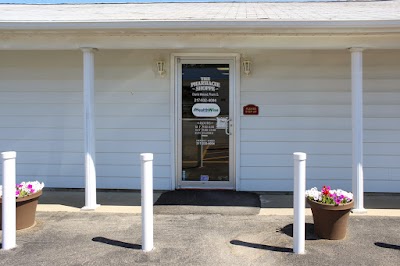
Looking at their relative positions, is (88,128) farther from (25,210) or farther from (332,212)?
(332,212)

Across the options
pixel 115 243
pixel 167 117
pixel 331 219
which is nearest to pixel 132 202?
pixel 167 117

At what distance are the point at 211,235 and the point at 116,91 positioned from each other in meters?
3.26

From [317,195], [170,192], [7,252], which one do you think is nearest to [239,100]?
[170,192]

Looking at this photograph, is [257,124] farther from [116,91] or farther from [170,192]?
[116,91]

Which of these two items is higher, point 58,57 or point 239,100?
point 58,57

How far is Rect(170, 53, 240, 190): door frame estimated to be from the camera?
6062mm

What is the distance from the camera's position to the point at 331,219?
3900 mm

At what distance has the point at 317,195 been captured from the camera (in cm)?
404

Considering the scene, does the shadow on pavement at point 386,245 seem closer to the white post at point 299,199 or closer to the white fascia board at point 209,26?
the white post at point 299,199

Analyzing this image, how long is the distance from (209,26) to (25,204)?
3.19 m

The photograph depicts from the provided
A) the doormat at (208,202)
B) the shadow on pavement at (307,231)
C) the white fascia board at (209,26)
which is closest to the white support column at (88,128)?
the white fascia board at (209,26)

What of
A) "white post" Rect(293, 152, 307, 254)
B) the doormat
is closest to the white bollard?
the doormat

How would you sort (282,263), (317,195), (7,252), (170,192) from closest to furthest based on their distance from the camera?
1. (282,263)
2. (7,252)
3. (317,195)
4. (170,192)

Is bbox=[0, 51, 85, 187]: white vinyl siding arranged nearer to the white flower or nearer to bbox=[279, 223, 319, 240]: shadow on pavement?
bbox=[279, 223, 319, 240]: shadow on pavement
